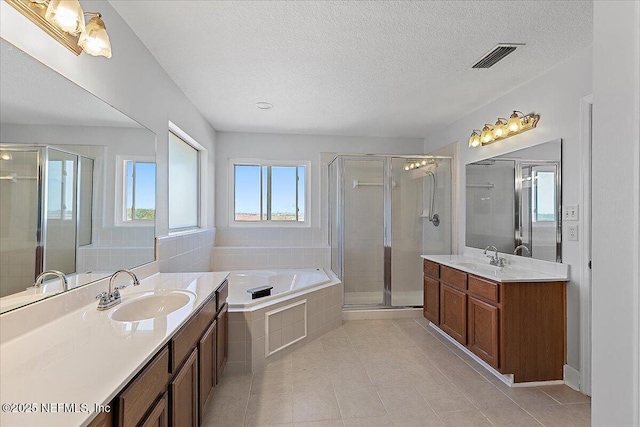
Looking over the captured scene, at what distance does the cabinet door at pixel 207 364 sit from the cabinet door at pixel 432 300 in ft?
7.57

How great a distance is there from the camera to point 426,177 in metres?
4.34

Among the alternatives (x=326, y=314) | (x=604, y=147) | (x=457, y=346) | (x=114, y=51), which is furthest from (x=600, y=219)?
(x=326, y=314)

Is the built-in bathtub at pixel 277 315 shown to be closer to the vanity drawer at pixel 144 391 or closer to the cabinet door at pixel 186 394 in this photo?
the cabinet door at pixel 186 394

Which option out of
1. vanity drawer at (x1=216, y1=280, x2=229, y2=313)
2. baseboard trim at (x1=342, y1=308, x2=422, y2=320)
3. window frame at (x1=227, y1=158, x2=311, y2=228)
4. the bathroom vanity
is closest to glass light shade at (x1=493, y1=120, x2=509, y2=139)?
the bathroom vanity

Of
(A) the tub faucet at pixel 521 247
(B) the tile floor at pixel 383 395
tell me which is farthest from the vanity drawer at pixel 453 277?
(B) the tile floor at pixel 383 395

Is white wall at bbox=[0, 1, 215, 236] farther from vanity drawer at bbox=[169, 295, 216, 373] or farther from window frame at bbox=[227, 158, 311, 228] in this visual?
window frame at bbox=[227, 158, 311, 228]

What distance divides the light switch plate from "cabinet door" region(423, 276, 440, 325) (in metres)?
1.35

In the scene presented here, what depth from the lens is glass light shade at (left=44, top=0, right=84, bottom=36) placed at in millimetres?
1296

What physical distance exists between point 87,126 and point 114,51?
1.86 feet

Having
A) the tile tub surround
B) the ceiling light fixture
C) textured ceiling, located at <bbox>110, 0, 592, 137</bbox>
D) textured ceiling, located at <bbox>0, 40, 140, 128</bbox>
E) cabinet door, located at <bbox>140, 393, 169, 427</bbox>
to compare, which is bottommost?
the tile tub surround

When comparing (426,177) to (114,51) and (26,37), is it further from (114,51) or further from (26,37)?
(26,37)

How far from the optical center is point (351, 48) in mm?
2373

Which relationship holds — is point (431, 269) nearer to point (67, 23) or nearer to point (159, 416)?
point (159, 416)

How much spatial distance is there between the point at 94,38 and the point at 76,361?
1.34 m
